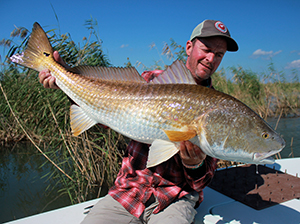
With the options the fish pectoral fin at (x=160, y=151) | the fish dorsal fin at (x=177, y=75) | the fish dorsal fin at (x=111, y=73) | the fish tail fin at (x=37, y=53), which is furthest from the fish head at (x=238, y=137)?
the fish tail fin at (x=37, y=53)

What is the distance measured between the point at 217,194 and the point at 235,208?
38cm

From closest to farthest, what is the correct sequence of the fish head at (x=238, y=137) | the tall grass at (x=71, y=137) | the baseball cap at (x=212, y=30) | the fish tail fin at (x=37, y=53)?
the fish head at (x=238, y=137) < the baseball cap at (x=212, y=30) < the fish tail fin at (x=37, y=53) < the tall grass at (x=71, y=137)

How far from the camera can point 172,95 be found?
6.03 feet

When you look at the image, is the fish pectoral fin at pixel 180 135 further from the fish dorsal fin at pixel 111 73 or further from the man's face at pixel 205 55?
the man's face at pixel 205 55

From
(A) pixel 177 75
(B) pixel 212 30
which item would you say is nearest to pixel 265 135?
(A) pixel 177 75

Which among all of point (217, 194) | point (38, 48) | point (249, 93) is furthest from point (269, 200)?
point (249, 93)

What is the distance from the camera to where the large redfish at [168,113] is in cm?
163

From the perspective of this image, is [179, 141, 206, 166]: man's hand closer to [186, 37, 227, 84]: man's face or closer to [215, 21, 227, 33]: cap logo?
[186, 37, 227, 84]: man's face

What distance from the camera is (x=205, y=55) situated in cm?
231

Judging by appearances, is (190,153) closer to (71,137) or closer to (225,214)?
(225,214)

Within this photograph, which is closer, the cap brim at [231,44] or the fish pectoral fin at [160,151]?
the fish pectoral fin at [160,151]

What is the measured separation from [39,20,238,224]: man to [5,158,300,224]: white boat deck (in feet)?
1.09

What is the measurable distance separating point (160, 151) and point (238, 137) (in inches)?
24.2

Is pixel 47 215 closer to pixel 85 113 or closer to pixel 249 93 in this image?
pixel 85 113
